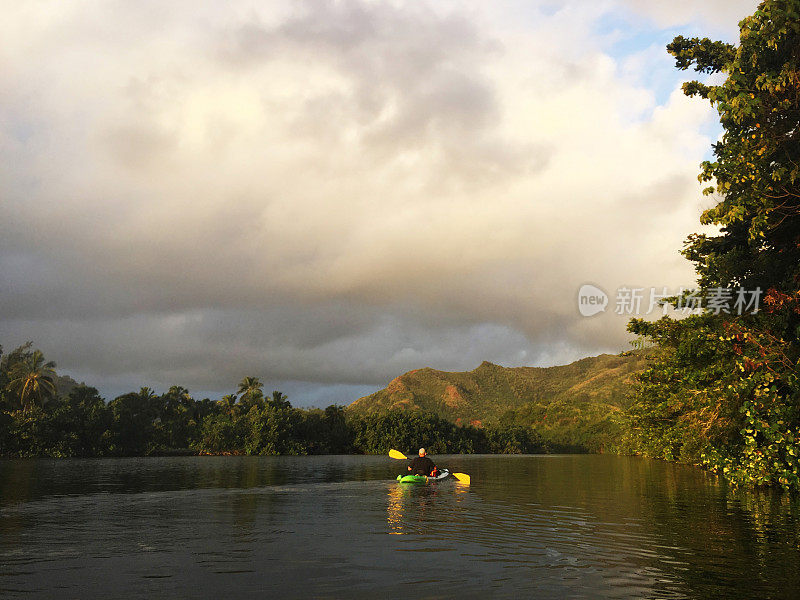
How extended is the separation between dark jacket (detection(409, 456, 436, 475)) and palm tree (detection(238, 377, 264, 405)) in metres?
107

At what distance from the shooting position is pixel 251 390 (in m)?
148

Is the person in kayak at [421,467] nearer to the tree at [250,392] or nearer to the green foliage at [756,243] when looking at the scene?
the green foliage at [756,243]

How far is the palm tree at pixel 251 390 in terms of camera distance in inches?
5630

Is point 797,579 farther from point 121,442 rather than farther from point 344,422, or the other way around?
point 344,422

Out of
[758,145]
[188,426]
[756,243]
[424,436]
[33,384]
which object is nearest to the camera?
[758,145]

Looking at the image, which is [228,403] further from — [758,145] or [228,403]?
[758,145]

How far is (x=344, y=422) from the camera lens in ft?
458

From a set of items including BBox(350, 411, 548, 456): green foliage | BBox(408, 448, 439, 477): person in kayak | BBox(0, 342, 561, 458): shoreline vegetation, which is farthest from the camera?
BBox(350, 411, 548, 456): green foliage

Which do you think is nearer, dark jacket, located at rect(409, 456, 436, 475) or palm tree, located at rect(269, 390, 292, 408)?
dark jacket, located at rect(409, 456, 436, 475)

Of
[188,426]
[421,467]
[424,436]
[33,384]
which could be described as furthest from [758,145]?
[424,436]

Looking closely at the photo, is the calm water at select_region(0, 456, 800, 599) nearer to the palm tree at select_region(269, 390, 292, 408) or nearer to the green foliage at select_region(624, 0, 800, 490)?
the green foliage at select_region(624, 0, 800, 490)

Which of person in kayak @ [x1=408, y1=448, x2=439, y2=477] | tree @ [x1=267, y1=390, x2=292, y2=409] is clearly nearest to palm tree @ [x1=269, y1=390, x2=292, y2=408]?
tree @ [x1=267, y1=390, x2=292, y2=409]

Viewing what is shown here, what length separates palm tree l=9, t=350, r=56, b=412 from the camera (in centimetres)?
10356

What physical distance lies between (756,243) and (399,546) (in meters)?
22.6
